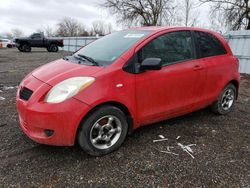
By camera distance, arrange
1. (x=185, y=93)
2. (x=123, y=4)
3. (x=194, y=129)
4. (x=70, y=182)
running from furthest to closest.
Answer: (x=123, y=4), (x=194, y=129), (x=185, y=93), (x=70, y=182)

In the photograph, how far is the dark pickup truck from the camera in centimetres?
2239

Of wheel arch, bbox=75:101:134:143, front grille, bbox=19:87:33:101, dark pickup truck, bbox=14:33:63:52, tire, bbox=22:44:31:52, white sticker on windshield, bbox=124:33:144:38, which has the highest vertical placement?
dark pickup truck, bbox=14:33:63:52

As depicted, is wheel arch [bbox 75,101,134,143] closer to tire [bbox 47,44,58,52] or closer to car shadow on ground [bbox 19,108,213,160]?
car shadow on ground [bbox 19,108,213,160]

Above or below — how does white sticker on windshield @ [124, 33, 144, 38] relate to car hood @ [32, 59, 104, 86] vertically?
above

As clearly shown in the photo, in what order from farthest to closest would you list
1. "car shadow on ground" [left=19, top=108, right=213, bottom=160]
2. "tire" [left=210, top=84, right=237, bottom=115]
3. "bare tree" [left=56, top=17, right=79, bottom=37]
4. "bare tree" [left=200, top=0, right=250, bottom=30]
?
"bare tree" [left=56, top=17, right=79, bottom=37] → "bare tree" [left=200, top=0, right=250, bottom=30] → "tire" [left=210, top=84, right=237, bottom=115] → "car shadow on ground" [left=19, top=108, right=213, bottom=160]

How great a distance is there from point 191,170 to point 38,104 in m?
1.93

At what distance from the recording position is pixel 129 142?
3234mm

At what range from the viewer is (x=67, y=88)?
8.36ft

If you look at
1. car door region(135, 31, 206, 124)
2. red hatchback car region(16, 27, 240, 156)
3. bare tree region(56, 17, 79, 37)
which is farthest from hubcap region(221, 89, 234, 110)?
bare tree region(56, 17, 79, 37)

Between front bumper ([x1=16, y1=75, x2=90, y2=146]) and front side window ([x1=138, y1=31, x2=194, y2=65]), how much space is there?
114 cm

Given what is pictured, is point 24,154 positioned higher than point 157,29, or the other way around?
point 157,29

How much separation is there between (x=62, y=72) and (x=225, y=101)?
3.27 m

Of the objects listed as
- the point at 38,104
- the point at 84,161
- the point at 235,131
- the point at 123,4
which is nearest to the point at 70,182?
the point at 84,161

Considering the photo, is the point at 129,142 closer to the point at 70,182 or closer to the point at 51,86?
the point at 70,182
